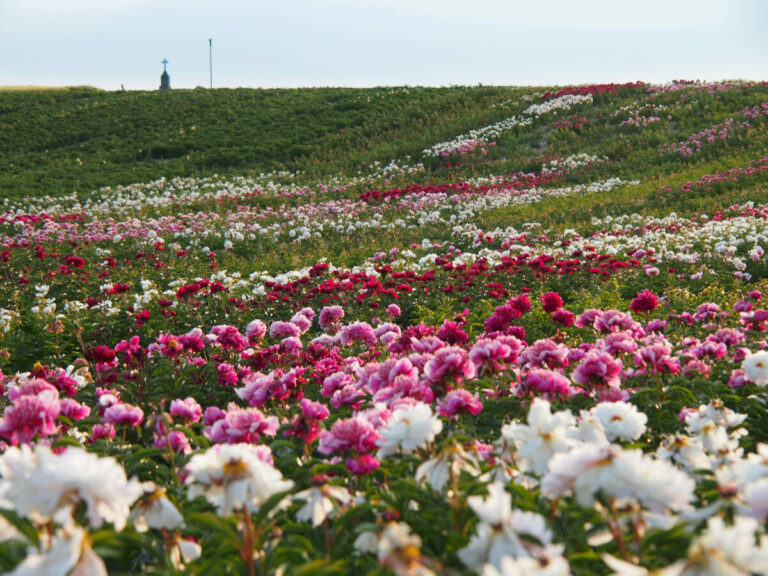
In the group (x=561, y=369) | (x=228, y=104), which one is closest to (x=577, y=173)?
(x=561, y=369)

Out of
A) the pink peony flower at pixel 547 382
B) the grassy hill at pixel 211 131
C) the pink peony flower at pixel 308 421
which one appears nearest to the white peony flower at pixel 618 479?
the pink peony flower at pixel 547 382

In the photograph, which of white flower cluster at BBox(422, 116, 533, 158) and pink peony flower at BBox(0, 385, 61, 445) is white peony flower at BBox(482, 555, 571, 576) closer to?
pink peony flower at BBox(0, 385, 61, 445)

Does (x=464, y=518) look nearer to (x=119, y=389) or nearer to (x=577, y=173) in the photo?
(x=119, y=389)

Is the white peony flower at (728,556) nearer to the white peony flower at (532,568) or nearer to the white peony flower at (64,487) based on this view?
the white peony flower at (532,568)

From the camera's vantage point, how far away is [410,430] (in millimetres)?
1812

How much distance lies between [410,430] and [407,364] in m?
0.82

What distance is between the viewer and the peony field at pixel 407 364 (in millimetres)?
1422

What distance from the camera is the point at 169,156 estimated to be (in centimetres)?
2725

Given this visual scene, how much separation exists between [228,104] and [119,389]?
35011mm

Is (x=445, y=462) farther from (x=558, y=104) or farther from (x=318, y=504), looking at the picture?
(x=558, y=104)

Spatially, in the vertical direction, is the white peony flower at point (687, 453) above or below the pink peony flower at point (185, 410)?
above

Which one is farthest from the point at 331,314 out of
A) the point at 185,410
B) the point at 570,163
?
the point at 570,163

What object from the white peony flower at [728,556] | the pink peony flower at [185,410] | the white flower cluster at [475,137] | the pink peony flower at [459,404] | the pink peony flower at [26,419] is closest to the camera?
the white peony flower at [728,556]

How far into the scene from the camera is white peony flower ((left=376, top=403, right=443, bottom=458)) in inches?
70.9
